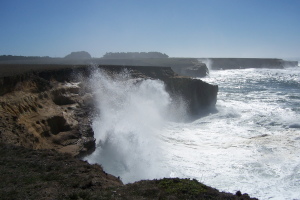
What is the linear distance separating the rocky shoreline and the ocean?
136cm

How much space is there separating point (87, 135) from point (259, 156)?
27.1 ft

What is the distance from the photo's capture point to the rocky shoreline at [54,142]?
552cm

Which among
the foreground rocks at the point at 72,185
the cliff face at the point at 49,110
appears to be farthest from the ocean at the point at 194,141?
the foreground rocks at the point at 72,185

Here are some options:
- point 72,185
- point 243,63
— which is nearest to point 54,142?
point 72,185

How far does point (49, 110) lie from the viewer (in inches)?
476

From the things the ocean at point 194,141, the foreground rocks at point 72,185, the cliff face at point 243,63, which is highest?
the cliff face at point 243,63

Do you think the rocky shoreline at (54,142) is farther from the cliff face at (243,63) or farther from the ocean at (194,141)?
the cliff face at (243,63)

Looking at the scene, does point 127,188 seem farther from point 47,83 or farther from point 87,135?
point 47,83

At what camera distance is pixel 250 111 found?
23828 mm

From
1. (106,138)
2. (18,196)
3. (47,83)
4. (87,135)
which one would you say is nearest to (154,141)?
(106,138)

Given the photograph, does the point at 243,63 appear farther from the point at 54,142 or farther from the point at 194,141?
the point at 54,142

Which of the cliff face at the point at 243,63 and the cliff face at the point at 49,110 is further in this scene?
the cliff face at the point at 243,63

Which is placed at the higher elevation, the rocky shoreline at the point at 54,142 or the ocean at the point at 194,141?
the rocky shoreline at the point at 54,142

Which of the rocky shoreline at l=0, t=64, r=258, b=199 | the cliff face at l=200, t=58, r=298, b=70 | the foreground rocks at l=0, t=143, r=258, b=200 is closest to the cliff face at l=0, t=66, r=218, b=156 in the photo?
the rocky shoreline at l=0, t=64, r=258, b=199
